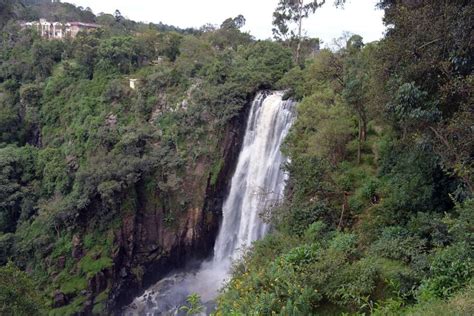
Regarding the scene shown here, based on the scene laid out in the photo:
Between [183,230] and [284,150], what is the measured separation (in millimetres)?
9134

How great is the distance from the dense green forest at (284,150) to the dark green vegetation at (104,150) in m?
0.09

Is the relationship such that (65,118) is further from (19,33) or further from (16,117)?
(19,33)

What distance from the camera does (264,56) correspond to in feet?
72.3

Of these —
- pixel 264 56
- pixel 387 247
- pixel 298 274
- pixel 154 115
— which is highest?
pixel 264 56

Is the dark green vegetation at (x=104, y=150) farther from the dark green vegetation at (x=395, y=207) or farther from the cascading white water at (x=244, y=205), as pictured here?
the dark green vegetation at (x=395, y=207)

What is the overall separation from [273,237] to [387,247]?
3.38 metres

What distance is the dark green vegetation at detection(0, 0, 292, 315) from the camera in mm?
20359

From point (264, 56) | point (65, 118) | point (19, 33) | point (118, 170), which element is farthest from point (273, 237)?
point (19, 33)

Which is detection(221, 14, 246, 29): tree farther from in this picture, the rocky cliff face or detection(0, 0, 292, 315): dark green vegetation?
the rocky cliff face

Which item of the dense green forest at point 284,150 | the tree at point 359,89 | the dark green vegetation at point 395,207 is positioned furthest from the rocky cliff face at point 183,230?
the dark green vegetation at point 395,207

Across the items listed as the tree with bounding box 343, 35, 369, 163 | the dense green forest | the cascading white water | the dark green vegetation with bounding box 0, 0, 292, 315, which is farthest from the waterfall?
the tree with bounding box 343, 35, 369, 163

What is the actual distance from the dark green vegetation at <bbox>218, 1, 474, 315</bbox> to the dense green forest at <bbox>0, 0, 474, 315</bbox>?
3 cm

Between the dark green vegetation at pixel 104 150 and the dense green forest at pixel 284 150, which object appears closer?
the dense green forest at pixel 284 150

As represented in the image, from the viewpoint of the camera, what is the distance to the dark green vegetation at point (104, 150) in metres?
20.4
